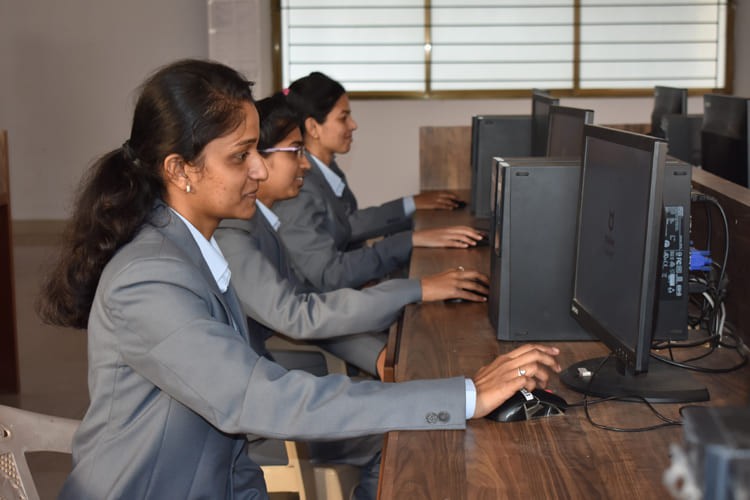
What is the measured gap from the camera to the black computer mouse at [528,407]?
1500 millimetres

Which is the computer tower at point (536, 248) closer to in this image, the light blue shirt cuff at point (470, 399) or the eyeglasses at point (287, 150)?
the light blue shirt cuff at point (470, 399)

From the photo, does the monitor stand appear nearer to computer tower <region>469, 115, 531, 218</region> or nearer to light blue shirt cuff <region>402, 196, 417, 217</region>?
computer tower <region>469, 115, 531, 218</region>

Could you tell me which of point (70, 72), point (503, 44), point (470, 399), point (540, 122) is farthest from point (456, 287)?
point (70, 72)

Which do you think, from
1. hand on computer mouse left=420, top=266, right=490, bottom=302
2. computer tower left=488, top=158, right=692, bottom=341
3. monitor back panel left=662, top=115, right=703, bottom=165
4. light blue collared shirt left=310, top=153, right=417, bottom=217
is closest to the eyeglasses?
hand on computer mouse left=420, top=266, right=490, bottom=302

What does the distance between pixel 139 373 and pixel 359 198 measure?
5757 millimetres

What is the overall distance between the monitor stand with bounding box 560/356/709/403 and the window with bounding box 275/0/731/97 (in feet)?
18.0

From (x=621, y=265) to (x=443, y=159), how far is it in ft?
10.5

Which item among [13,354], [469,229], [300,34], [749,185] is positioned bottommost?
[13,354]

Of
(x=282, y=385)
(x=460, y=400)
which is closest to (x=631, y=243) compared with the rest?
(x=460, y=400)

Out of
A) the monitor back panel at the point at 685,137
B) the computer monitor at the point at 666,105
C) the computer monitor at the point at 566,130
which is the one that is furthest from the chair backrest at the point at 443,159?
the computer monitor at the point at 566,130

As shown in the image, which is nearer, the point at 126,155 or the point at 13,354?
→ the point at 126,155

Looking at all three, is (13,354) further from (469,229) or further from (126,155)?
(126,155)

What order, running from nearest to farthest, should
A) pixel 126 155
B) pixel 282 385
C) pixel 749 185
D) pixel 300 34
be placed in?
pixel 282 385, pixel 126 155, pixel 749 185, pixel 300 34

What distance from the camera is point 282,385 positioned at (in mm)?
1389
